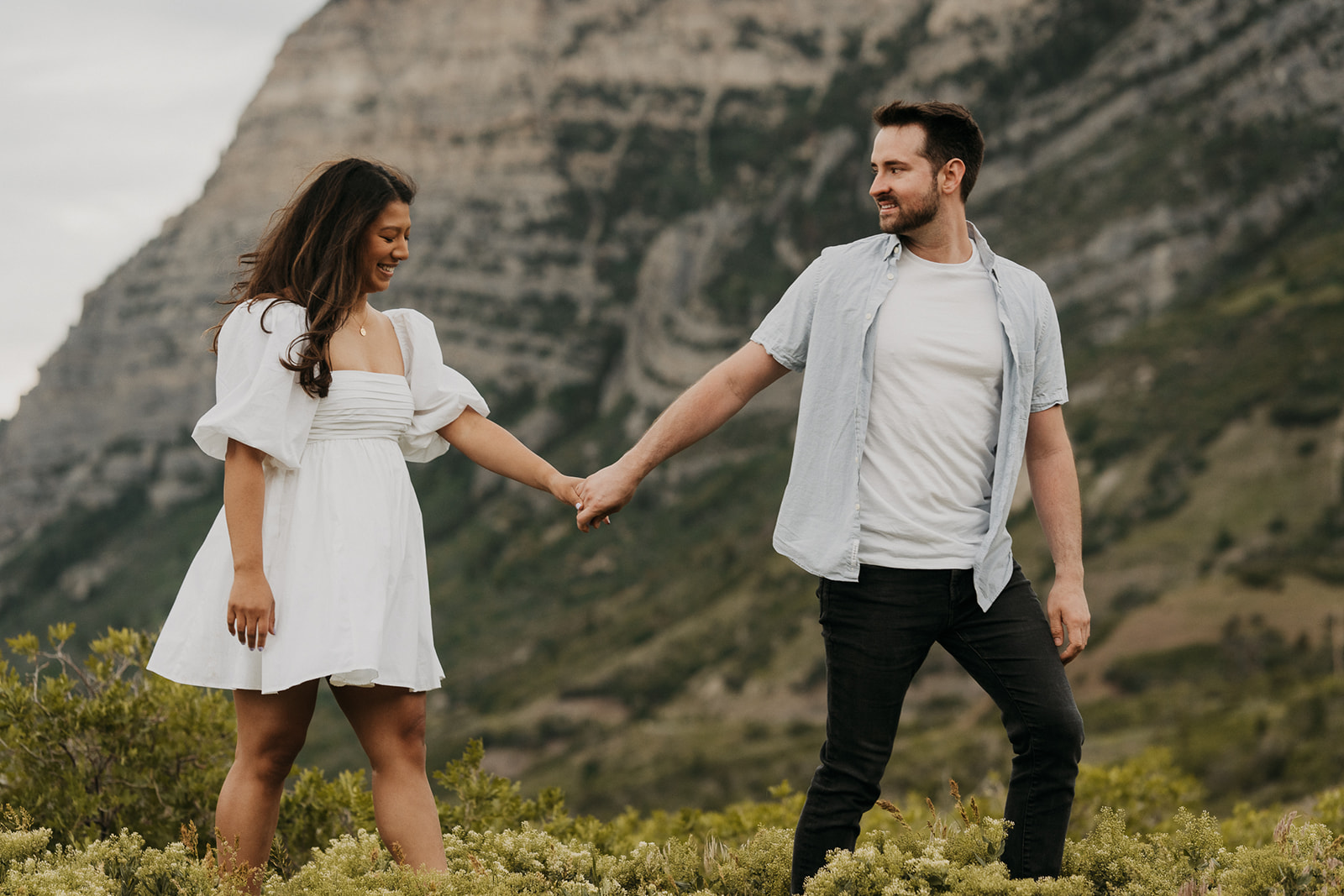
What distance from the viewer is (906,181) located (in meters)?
3.86

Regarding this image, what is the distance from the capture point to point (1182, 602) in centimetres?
5325

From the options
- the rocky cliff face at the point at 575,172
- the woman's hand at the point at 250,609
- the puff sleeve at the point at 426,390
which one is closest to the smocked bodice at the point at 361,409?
the puff sleeve at the point at 426,390

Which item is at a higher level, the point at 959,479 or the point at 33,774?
the point at 959,479

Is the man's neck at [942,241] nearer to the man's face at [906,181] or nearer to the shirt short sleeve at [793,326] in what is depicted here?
the man's face at [906,181]

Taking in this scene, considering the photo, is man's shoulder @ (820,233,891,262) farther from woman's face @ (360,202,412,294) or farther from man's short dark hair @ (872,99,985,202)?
woman's face @ (360,202,412,294)

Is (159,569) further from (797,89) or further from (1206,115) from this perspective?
(1206,115)

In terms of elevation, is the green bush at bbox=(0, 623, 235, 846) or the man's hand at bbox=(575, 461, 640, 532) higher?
the man's hand at bbox=(575, 461, 640, 532)

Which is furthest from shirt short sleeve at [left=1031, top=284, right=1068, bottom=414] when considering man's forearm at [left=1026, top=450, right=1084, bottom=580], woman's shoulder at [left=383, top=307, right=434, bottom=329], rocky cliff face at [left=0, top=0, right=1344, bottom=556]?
rocky cliff face at [left=0, top=0, right=1344, bottom=556]

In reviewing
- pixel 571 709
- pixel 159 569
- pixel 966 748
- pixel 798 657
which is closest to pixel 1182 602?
pixel 966 748

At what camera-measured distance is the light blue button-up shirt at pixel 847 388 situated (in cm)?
375

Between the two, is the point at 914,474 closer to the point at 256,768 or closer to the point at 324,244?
the point at 324,244

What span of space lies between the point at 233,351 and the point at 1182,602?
54.6 m

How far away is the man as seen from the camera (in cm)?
372

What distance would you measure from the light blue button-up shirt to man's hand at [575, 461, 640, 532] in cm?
58
